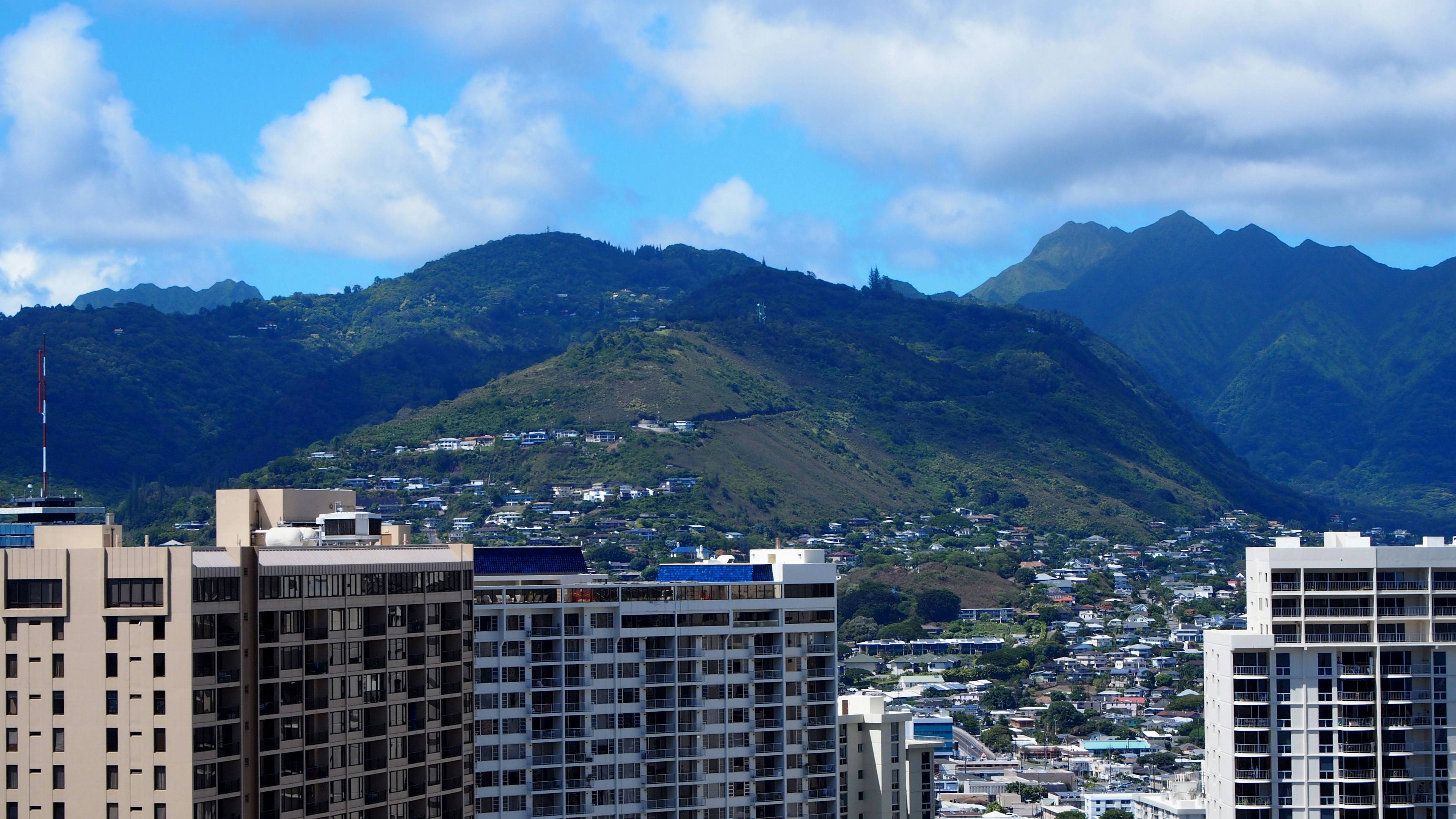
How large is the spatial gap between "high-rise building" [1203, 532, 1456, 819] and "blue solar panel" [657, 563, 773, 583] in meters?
18.9

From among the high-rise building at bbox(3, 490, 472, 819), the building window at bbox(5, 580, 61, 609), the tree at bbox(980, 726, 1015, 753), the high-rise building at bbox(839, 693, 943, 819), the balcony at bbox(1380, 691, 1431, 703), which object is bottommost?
the tree at bbox(980, 726, 1015, 753)

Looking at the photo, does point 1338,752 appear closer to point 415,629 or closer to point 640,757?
point 640,757

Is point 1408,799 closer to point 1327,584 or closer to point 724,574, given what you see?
point 1327,584

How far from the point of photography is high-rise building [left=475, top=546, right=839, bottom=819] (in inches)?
2904

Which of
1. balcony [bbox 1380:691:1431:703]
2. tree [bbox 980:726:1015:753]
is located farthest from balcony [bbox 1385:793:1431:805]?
tree [bbox 980:726:1015:753]

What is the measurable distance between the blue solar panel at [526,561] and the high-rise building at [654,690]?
88 millimetres

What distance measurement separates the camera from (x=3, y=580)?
50656mm

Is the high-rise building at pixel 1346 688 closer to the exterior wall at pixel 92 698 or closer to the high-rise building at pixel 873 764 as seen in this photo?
the high-rise building at pixel 873 764

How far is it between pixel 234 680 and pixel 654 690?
26014mm

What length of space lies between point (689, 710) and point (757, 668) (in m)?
3.60

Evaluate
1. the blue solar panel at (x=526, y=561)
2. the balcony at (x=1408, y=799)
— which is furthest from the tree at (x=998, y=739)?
the balcony at (x=1408, y=799)

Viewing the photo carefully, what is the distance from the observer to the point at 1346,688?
234ft

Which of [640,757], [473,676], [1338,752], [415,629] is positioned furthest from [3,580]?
[1338,752]

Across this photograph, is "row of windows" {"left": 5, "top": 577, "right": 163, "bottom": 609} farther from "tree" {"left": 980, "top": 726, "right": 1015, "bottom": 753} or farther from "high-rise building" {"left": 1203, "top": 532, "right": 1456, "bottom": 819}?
"tree" {"left": 980, "top": 726, "right": 1015, "bottom": 753}
